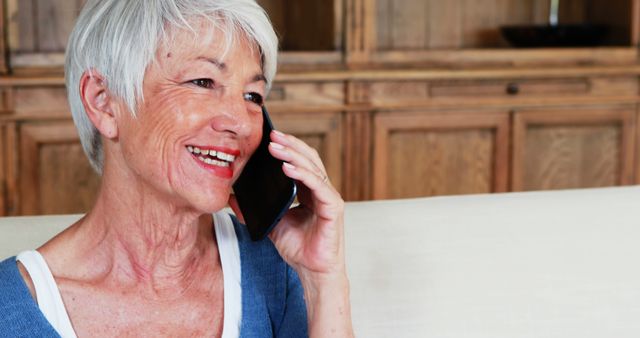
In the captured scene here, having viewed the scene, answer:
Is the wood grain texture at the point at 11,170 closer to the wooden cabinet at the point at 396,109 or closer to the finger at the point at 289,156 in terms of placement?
the wooden cabinet at the point at 396,109

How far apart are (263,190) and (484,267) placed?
36 cm

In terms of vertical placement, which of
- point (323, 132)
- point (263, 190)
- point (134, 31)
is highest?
point (134, 31)

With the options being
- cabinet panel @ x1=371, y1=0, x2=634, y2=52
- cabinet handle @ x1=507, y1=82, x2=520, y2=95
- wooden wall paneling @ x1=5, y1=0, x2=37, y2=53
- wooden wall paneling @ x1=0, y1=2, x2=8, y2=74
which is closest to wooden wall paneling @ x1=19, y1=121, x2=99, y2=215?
wooden wall paneling @ x1=0, y1=2, x2=8, y2=74

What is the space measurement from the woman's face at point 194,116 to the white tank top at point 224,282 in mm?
147

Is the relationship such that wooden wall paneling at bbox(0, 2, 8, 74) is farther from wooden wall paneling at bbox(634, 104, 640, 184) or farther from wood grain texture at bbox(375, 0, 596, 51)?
wooden wall paneling at bbox(634, 104, 640, 184)

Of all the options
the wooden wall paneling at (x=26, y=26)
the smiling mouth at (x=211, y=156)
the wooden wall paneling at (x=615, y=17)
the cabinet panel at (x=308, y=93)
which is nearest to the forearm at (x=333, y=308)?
the smiling mouth at (x=211, y=156)

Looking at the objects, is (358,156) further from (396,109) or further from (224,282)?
(224,282)

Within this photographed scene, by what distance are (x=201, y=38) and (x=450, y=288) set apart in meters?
0.51

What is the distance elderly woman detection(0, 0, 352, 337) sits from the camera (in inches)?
45.1

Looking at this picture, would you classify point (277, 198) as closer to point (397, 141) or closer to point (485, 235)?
point (485, 235)

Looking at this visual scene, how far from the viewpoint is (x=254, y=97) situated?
1220 mm

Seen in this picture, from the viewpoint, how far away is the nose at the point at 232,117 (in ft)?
3.79

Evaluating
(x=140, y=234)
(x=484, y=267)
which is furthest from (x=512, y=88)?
(x=140, y=234)

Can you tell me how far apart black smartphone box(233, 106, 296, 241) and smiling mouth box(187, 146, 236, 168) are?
8cm
